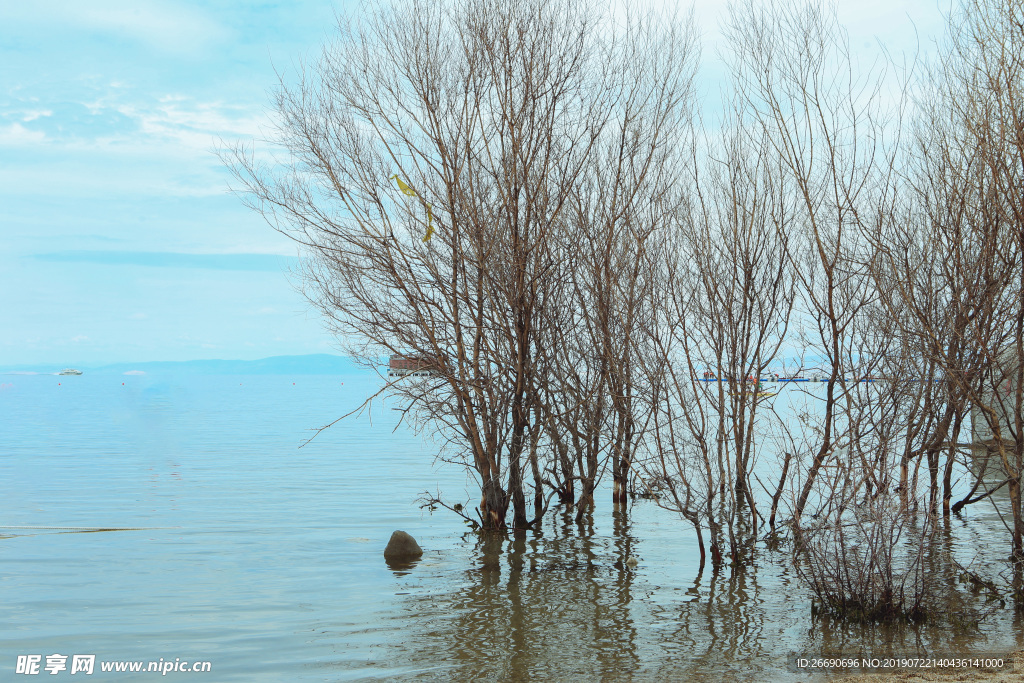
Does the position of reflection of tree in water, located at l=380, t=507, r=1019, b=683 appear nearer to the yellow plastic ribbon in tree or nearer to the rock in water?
the rock in water

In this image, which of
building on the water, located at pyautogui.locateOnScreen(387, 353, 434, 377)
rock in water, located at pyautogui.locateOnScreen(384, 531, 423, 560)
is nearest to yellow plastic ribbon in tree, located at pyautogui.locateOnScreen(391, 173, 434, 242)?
building on the water, located at pyautogui.locateOnScreen(387, 353, 434, 377)

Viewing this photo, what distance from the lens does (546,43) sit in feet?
39.1

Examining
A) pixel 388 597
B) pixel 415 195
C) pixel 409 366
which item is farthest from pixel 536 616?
pixel 415 195

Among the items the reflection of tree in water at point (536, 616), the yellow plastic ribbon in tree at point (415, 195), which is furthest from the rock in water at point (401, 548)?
the yellow plastic ribbon in tree at point (415, 195)

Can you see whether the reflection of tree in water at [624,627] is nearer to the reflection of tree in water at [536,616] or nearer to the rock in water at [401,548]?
the reflection of tree in water at [536,616]

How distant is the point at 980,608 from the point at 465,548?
753 cm

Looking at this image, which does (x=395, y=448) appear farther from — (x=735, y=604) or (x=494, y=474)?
(x=735, y=604)

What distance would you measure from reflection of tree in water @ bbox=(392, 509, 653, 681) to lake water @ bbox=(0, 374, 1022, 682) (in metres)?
0.03

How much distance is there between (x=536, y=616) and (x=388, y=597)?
224 centimetres

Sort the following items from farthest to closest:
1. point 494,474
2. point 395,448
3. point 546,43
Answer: point 395,448 < point 494,474 < point 546,43

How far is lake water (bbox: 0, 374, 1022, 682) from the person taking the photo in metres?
8.33

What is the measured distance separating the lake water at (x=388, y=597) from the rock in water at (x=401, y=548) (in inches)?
9.6

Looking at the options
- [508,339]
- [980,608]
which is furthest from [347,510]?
[980,608]

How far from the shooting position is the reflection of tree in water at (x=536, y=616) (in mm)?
8188
